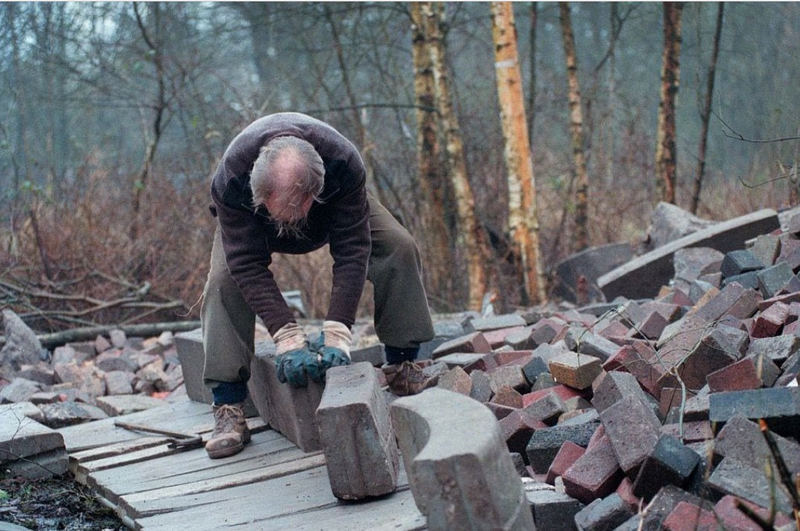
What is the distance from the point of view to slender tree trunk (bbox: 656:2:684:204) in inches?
327

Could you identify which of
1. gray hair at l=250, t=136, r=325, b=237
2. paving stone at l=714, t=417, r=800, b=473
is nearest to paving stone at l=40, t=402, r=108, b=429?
gray hair at l=250, t=136, r=325, b=237

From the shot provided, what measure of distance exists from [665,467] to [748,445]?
0.81 feet

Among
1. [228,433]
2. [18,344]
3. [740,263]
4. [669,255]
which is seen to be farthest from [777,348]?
[18,344]

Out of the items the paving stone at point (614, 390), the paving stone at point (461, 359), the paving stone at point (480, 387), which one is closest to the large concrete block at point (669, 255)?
the paving stone at point (461, 359)

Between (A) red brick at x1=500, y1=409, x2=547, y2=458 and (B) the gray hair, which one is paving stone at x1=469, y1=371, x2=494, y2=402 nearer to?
(A) red brick at x1=500, y1=409, x2=547, y2=458

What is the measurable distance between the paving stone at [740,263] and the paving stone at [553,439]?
182 centimetres

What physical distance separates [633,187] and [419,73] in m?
3.67

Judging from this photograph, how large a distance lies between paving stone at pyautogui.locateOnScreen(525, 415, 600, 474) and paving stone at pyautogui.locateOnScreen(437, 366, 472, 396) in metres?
0.69

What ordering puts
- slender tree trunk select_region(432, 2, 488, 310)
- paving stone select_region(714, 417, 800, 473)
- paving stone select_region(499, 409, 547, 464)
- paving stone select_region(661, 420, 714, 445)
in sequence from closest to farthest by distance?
paving stone select_region(714, 417, 800, 473) → paving stone select_region(661, 420, 714, 445) → paving stone select_region(499, 409, 547, 464) → slender tree trunk select_region(432, 2, 488, 310)

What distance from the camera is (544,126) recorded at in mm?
12906

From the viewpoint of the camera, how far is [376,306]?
12.4 ft

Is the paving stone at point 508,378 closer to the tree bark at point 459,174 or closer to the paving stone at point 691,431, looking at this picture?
the paving stone at point 691,431

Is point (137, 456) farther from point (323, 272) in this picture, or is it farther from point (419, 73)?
point (419, 73)

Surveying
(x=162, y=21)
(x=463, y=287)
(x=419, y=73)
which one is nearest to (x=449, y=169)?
(x=419, y=73)
